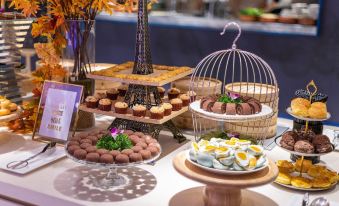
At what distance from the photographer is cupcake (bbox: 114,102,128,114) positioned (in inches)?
83.4

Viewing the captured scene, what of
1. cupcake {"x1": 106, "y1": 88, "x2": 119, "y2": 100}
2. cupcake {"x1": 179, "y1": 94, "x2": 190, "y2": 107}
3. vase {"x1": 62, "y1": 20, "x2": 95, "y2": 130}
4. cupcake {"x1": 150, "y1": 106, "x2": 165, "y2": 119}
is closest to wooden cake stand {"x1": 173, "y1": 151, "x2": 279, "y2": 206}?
cupcake {"x1": 150, "y1": 106, "x2": 165, "y2": 119}

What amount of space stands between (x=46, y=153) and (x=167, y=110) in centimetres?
54

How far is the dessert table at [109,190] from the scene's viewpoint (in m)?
1.68

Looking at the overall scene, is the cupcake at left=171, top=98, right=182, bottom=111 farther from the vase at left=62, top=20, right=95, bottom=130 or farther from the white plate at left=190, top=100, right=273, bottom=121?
the vase at left=62, top=20, right=95, bottom=130

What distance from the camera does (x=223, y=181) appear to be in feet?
4.87

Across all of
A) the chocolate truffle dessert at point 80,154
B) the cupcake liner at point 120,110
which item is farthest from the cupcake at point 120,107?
the chocolate truffle dessert at point 80,154

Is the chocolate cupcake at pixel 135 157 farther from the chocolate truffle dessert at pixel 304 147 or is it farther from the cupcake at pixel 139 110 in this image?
the chocolate truffle dessert at pixel 304 147

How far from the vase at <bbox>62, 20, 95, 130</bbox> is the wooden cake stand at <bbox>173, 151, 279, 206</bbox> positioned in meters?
0.90

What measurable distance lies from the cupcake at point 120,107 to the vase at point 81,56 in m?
0.32

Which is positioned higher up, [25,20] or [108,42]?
[25,20]

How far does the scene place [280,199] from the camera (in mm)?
1709

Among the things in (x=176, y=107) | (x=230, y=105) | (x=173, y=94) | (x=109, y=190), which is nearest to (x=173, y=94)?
(x=173, y=94)

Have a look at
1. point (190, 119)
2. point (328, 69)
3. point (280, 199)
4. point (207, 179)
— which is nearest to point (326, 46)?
point (328, 69)

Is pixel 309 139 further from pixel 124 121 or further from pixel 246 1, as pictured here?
pixel 246 1
